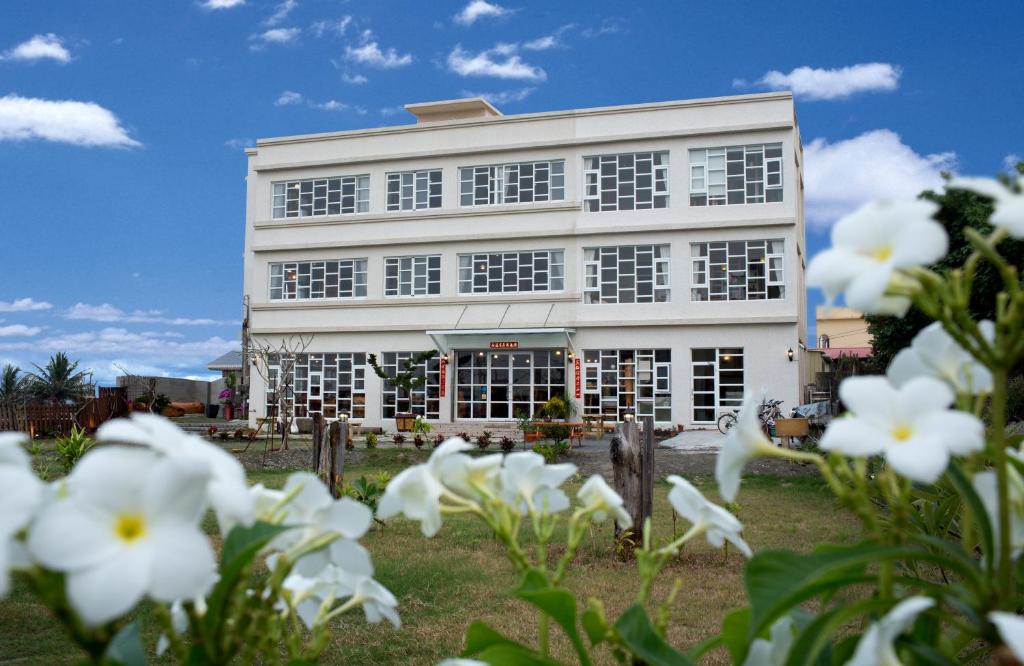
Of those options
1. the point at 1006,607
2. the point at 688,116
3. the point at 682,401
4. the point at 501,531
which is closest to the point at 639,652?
the point at 501,531

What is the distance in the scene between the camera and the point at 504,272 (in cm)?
2995

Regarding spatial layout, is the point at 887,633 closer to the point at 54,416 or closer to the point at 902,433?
the point at 902,433

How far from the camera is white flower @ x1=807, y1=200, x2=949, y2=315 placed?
0.78 metres

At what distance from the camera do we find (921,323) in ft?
77.5

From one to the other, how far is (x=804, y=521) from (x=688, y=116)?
800 inches

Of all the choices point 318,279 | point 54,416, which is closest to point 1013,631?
point 54,416

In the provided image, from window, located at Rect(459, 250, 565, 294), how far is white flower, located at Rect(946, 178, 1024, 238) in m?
28.4

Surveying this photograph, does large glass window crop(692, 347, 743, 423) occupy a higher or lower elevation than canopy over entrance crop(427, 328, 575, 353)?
lower

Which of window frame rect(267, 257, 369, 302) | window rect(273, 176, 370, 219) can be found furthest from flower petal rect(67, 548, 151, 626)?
window rect(273, 176, 370, 219)

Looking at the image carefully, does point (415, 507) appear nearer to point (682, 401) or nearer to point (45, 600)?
point (45, 600)

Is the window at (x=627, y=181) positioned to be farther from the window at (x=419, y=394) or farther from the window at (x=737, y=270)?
the window at (x=419, y=394)

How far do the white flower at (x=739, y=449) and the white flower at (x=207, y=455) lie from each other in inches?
19.4

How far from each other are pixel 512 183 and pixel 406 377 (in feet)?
25.3

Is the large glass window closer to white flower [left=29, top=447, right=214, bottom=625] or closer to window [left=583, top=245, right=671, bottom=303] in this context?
window [left=583, top=245, right=671, bottom=303]
